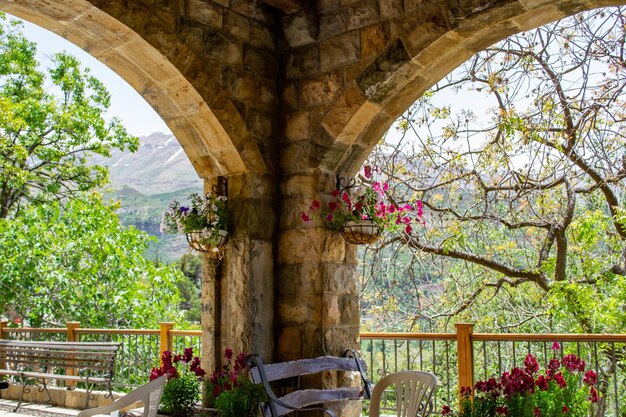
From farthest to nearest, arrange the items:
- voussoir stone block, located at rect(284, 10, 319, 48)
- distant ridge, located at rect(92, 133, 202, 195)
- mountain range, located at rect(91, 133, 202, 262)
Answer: distant ridge, located at rect(92, 133, 202, 195) < mountain range, located at rect(91, 133, 202, 262) < voussoir stone block, located at rect(284, 10, 319, 48)

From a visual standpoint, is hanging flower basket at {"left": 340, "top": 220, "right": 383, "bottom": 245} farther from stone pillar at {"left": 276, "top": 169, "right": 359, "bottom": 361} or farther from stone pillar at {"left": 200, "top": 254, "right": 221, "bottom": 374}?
stone pillar at {"left": 200, "top": 254, "right": 221, "bottom": 374}

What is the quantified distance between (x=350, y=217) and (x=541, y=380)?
1424mm

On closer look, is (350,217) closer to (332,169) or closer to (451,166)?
(332,169)

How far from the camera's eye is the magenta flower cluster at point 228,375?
11.8ft

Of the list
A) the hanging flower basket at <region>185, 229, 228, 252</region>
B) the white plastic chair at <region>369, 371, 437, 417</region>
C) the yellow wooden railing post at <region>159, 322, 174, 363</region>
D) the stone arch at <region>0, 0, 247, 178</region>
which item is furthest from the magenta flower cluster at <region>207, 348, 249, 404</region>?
the yellow wooden railing post at <region>159, 322, 174, 363</region>

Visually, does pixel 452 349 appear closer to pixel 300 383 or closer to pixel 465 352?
pixel 465 352

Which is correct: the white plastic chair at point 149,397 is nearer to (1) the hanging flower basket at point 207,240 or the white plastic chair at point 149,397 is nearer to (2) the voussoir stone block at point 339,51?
(1) the hanging flower basket at point 207,240

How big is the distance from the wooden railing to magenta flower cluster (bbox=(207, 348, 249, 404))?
1.17 meters

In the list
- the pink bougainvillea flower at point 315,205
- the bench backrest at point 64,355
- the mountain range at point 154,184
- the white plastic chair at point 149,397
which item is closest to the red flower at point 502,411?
the white plastic chair at point 149,397

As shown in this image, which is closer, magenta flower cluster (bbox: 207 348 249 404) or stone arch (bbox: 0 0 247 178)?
stone arch (bbox: 0 0 247 178)

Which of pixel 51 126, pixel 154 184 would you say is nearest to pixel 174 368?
pixel 51 126

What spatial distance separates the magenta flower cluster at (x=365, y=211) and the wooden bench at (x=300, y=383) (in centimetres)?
82

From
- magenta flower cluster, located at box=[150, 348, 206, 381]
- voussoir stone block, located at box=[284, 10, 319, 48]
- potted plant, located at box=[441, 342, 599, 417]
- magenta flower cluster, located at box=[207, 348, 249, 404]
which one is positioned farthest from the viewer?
voussoir stone block, located at box=[284, 10, 319, 48]

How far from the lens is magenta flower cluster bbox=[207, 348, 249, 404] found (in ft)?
11.8
